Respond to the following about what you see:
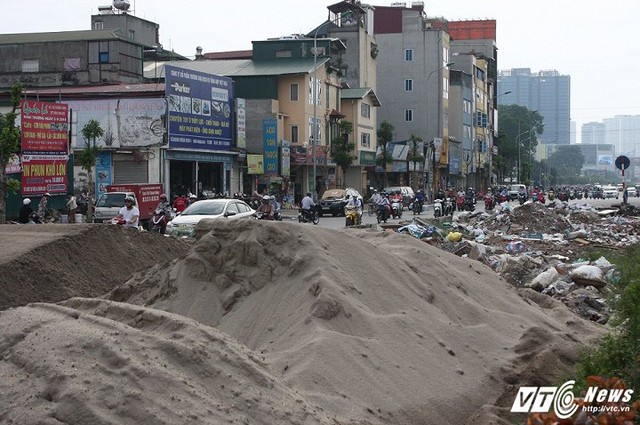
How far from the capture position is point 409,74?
83625 millimetres

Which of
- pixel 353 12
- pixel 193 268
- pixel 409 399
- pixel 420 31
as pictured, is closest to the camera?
pixel 409 399

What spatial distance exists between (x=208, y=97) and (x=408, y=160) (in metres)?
27.9

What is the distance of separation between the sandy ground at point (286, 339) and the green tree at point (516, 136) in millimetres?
109512

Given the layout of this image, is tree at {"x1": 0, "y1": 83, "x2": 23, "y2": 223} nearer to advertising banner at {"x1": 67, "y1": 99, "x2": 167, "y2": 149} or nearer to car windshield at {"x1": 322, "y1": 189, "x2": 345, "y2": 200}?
advertising banner at {"x1": 67, "y1": 99, "x2": 167, "y2": 149}

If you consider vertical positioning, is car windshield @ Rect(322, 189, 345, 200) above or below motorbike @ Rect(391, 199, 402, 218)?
above

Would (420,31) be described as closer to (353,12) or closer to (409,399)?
(353,12)

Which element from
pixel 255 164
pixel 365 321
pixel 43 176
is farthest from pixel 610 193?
Answer: pixel 365 321

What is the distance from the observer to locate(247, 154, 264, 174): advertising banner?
52.8m

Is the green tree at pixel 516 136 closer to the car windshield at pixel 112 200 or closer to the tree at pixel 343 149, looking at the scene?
the tree at pixel 343 149

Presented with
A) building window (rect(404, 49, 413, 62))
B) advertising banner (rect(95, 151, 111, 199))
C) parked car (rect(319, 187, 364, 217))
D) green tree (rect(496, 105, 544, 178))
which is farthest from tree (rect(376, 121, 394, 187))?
green tree (rect(496, 105, 544, 178))

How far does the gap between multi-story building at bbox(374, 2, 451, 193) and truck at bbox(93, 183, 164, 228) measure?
51.8m

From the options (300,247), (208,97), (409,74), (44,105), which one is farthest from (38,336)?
(409,74)

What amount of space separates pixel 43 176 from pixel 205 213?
10.1m

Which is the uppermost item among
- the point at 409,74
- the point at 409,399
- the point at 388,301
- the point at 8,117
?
the point at 409,74
